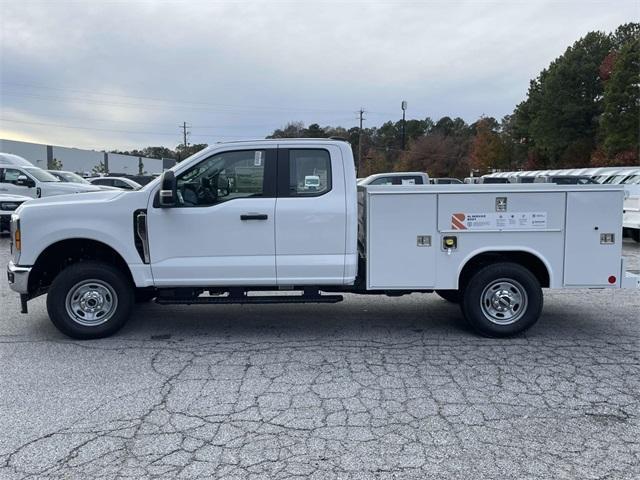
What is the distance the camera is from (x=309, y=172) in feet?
19.8

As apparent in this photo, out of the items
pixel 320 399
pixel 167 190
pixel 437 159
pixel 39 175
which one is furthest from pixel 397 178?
pixel 437 159

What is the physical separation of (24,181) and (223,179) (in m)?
12.6

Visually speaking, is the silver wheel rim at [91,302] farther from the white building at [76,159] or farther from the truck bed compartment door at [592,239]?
the white building at [76,159]

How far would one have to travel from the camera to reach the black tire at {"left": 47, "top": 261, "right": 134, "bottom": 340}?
597 centimetres

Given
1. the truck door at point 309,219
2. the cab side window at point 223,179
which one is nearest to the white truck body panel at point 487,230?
the truck door at point 309,219

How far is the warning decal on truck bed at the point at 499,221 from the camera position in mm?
5914

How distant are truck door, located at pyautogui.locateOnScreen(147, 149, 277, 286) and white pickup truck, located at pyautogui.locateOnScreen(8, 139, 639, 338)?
11 millimetres

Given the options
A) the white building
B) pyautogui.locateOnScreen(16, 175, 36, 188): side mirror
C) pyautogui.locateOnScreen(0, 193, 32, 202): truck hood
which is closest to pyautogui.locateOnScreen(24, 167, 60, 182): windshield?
pyautogui.locateOnScreen(16, 175, 36, 188): side mirror

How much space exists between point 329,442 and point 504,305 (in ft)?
10.2

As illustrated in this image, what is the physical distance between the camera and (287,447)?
12.2 ft

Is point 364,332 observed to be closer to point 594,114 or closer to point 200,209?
point 200,209

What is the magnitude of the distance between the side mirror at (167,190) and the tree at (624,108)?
43.3 m

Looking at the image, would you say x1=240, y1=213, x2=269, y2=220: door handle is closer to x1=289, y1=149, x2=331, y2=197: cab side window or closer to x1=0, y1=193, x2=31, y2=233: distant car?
x1=289, y1=149, x2=331, y2=197: cab side window

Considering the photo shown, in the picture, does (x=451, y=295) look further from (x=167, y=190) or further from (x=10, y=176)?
(x=10, y=176)
